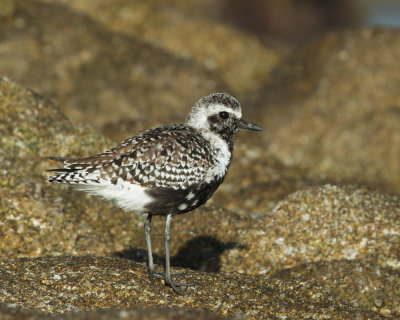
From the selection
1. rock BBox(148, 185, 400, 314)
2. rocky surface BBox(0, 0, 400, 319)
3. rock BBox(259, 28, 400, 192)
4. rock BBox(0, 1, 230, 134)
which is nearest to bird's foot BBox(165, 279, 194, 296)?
rocky surface BBox(0, 0, 400, 319)

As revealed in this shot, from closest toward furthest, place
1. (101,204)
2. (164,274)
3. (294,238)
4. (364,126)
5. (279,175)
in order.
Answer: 1. (164,274)
2. (294,238)
3. (101,204)
4. (279,175)
5. (364,126)

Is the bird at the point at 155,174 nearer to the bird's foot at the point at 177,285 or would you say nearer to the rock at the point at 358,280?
the bird's foot at the point at 177,285

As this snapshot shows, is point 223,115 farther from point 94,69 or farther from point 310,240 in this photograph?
point 94,69

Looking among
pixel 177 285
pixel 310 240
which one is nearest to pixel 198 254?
pixel 310 240

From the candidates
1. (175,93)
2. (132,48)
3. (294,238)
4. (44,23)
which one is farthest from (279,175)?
(44,23)

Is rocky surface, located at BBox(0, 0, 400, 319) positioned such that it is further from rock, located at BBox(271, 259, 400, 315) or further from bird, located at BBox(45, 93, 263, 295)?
bird, located at BBox(45, 93, 263, 295)

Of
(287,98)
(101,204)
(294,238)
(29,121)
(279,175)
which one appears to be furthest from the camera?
(287,98)

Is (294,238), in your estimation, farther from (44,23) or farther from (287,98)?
(44,23)

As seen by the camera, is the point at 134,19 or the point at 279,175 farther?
the point at 134,19
